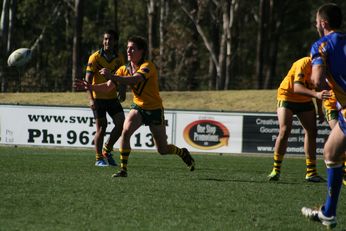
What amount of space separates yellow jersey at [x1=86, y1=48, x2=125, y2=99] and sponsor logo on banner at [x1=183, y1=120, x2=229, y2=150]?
7691 mm

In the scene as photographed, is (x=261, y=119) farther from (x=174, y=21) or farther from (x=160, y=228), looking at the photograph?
(x=174, y=21)

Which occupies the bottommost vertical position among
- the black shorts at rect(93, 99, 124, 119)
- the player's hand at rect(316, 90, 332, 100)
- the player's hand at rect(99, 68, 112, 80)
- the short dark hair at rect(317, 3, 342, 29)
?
the black shorts at rect(93, 99, 124, 119)

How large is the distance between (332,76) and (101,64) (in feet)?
23.2

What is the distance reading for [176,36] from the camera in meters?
46.9

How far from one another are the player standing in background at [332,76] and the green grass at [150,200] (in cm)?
33

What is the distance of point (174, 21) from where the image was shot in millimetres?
49594

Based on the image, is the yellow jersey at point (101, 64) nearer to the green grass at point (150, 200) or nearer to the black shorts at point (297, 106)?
the green grass at point (150, 200)

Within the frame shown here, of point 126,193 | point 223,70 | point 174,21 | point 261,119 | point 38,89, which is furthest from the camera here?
point 174,21

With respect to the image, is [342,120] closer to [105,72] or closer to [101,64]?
[105,72]

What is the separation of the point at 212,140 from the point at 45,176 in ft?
35.0

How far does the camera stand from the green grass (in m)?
7.26

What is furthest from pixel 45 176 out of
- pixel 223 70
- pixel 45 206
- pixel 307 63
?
pixel 223 70

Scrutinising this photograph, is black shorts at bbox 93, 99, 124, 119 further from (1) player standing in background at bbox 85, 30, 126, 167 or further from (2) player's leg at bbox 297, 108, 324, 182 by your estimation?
(2) player's leg at bbox 297, 108, 324, 182

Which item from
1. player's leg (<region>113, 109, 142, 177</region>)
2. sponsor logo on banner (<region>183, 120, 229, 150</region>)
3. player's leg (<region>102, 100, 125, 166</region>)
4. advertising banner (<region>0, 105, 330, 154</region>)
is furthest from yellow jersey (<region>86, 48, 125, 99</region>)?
sponsor logo on banner (<region>183, 120, 229, 150</region>)
